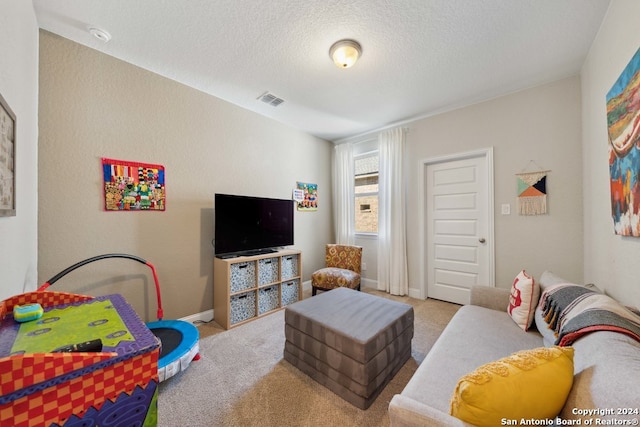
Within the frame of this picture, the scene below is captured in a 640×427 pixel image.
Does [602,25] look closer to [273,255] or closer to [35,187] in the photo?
[273,255]

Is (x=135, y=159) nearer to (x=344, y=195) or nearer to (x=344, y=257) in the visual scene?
(x=344, y=257)

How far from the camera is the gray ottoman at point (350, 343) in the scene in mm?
1538

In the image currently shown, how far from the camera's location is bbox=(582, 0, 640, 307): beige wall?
1398 millimetres

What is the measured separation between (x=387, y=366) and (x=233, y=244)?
198 cm

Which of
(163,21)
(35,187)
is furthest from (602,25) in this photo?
(35,187)

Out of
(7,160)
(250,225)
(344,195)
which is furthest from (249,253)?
(7,160)

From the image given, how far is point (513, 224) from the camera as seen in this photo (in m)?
2.80

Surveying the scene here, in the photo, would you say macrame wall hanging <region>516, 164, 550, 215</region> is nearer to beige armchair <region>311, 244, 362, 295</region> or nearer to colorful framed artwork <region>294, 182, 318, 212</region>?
beige armchair <region>311, 244, 362, 295</region>

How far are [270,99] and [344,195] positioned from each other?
199 cm

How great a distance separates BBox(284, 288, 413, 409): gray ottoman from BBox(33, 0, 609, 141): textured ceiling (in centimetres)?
220

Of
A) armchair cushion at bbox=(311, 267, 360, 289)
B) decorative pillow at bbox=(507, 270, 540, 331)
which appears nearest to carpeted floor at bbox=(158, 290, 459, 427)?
decorative pillow at bbox=(507, 270, 540, 331)

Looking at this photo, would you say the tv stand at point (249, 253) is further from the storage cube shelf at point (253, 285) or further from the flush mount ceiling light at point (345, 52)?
the flush mount ceiling light at point (345, 52)

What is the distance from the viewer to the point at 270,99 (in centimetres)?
295

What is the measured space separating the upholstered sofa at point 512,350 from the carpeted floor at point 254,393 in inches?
20.7
